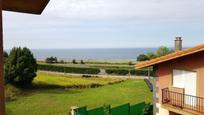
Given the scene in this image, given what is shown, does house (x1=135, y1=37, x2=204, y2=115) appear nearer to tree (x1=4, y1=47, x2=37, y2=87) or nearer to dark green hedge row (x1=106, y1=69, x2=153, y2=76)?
tree (x1=4, y1=47, x2=37, y2=87)

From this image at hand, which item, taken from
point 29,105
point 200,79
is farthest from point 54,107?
point 200,79

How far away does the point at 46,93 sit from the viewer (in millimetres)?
35344

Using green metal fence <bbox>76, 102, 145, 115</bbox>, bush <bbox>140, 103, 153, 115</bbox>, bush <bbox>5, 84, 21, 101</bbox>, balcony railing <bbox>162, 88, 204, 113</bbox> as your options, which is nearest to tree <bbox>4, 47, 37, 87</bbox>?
bush <bbox>5, 84, 21, 101</bbox>

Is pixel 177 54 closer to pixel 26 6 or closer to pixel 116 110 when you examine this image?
pixel 116 110

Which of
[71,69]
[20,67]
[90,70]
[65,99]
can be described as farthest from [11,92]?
[90,70]

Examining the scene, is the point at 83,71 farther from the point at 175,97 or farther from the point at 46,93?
the point at 175,97

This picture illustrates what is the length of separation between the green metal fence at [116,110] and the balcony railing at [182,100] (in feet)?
10.8

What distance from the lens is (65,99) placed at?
103ft

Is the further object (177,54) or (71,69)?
(71,69)

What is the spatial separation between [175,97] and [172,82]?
89cm

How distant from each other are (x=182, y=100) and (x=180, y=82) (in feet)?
3.34

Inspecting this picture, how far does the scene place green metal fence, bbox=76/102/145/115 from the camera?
17.8 metres

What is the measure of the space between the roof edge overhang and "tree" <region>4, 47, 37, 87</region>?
3485cm

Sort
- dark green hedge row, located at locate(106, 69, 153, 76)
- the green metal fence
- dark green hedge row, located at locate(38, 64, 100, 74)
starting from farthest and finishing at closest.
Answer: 1. dark green hedge row, located at locate(38, 64, 100, 74)
2. dark green hedge row, located at locate(106, 69, 153, 76)
3. the green metal fence
